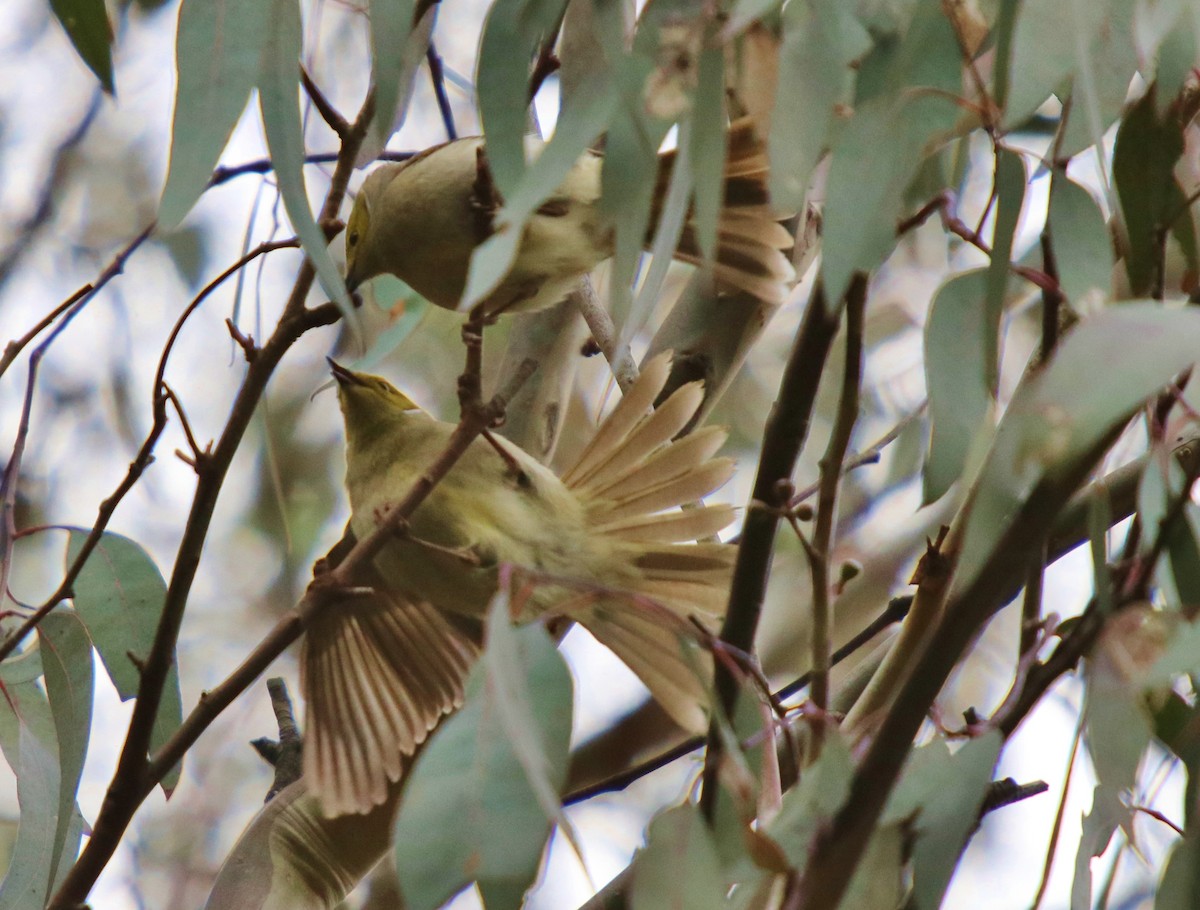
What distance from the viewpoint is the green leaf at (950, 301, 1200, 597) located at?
0.73 m

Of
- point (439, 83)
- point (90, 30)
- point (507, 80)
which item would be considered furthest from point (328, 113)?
point (439, 83)

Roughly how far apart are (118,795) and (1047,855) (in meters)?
0.90

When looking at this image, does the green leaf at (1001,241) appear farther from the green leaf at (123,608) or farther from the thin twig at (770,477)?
the green leaf at (123,608)

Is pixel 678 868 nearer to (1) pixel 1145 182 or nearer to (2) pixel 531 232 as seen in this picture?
(1) pixel 1145 182

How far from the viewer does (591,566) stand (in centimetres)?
216

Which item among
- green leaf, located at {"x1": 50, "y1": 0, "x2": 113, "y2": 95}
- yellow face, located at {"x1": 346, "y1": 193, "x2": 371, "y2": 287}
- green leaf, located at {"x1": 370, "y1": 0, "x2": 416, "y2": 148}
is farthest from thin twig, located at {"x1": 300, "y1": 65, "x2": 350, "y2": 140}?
yellow face, located at {"x1": 346, "y1": 193, "x2": 371, "y2": 287}

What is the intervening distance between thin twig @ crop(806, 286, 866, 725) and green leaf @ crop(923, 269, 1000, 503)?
0.06 m

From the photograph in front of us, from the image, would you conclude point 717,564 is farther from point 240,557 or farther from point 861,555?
Answer: point 240,557

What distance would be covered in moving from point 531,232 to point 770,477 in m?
0.84

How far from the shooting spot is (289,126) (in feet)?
3.94

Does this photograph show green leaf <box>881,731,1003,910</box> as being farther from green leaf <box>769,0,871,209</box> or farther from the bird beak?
the bird beak

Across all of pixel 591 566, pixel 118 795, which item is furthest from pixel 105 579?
pixel 591 566

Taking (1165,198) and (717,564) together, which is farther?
(717,564)

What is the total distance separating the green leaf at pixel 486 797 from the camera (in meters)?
0.92
